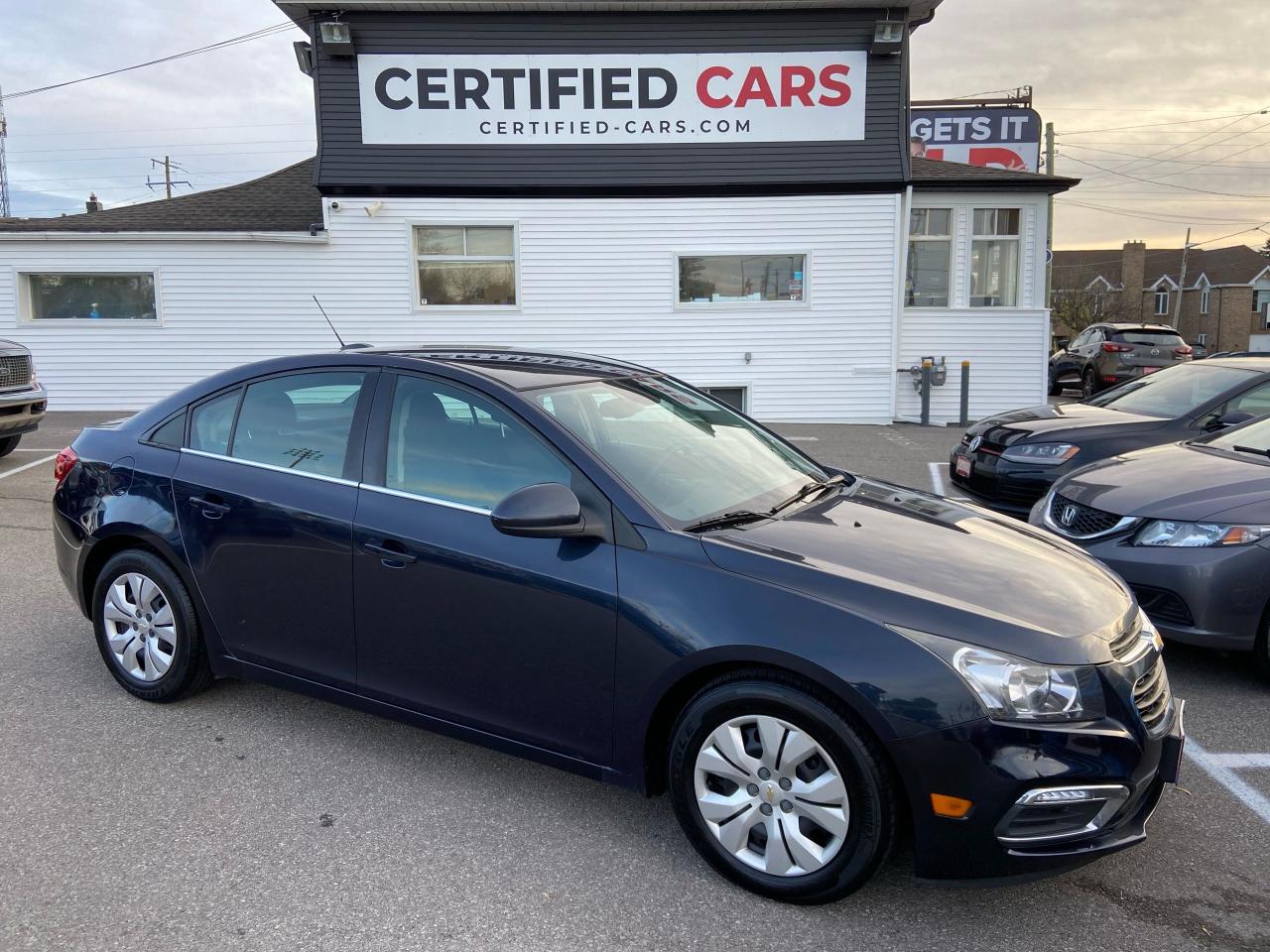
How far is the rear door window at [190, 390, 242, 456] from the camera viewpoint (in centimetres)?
384

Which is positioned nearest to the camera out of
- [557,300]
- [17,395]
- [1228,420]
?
[1228,420]

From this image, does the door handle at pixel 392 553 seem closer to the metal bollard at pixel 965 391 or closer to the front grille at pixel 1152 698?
the front grille at pixel 1152 698

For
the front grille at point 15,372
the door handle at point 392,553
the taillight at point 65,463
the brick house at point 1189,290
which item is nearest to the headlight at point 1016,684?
the door handle at point 392,553

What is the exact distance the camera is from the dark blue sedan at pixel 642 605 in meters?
2.48

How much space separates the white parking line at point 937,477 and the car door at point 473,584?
6504 mm

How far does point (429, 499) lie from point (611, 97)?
11.6 m

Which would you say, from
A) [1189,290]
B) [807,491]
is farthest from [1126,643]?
[1189,290]

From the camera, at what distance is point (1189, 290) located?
207ft

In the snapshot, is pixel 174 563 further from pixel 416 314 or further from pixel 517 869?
pixel 416 314

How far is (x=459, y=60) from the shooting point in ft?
43.4

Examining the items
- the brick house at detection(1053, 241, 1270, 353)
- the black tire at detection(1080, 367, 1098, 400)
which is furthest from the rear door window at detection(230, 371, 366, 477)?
the brick house at detection(1053, 241, 1270, 353)

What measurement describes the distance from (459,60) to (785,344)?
638cm

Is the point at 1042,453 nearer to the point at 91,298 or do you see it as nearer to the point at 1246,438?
the point at 1246,438

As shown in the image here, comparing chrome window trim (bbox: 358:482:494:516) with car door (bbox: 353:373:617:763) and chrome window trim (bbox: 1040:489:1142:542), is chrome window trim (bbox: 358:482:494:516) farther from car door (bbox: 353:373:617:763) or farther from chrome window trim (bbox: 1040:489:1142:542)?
chrome window trim (bbox: 1040:489:1142:542)
